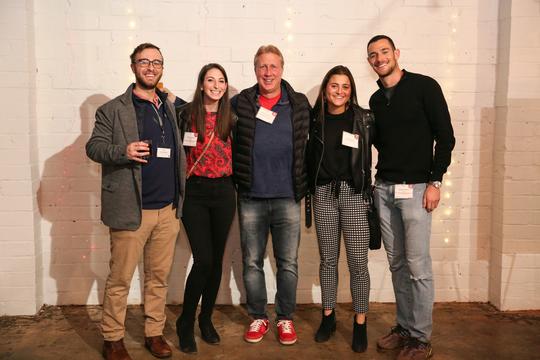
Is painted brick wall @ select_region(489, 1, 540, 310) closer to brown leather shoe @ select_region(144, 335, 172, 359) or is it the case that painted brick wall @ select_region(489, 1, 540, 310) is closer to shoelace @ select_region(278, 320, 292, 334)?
shoelace @ select_region(278, 320, 292, 334)

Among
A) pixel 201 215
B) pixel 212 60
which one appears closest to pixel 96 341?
pixel 201 215

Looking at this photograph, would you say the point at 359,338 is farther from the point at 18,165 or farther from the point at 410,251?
the point at 18,165

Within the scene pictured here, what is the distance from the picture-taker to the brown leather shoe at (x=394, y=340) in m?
3.00

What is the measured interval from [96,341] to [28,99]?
174 centimetres

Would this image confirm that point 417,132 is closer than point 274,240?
Yes

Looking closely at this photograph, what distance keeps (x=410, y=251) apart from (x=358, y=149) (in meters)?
0.66

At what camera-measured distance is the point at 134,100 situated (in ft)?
8.96

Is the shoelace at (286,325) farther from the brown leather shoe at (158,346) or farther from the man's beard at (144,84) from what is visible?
the man's beard at (144,84)

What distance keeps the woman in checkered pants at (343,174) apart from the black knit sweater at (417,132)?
0.59ft

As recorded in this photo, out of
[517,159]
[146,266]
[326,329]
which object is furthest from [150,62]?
[517,159]

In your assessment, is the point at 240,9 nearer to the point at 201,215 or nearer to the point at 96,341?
the point at 201,215

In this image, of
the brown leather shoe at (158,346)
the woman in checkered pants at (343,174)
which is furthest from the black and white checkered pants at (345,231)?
the brown leather shoe at (158,346)

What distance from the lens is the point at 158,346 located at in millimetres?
2902

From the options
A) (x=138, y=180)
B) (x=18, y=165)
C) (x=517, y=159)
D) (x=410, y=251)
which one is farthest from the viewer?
(x=517, y=159)
